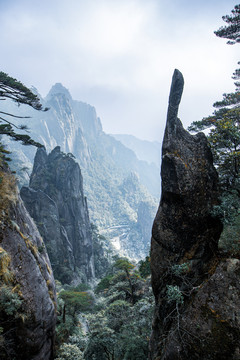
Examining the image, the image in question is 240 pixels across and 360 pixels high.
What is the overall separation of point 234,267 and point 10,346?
876cm

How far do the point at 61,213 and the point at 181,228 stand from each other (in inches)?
1848

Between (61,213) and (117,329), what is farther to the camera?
(61,213)

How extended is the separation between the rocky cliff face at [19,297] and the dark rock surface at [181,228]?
16.9ft

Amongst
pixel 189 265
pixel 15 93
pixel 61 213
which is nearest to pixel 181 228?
pixel 189 265

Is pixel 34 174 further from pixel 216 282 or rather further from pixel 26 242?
pixel 216 282

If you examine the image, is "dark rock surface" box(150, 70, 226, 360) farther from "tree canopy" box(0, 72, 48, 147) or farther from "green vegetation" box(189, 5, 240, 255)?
"tree canopy" box(0, 72, 48, 147)

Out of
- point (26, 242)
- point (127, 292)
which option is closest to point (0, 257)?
point (26, 242)

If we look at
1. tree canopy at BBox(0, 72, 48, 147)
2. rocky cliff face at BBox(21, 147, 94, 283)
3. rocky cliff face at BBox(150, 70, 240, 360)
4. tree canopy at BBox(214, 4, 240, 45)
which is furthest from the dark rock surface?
rocky cliff face at BBox(21, 147, 94, 283)

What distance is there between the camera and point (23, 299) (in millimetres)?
7812

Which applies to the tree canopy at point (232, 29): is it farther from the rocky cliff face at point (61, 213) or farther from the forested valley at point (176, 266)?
the rocky cliff face at point (61, 213)

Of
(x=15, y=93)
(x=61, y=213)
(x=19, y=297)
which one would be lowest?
(x=61, y=213)

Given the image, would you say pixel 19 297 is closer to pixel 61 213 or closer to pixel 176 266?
pixel 176 266

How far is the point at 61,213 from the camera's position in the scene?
1971 inches

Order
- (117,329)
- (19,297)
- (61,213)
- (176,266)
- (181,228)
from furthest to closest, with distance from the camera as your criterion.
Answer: (61,213)
(117,329)
(19,297)
(181,228)
(176,266)
